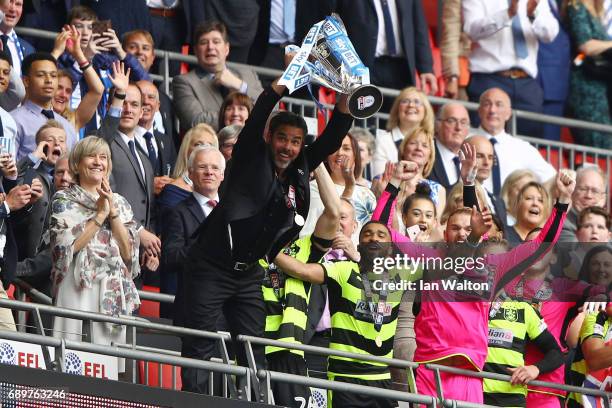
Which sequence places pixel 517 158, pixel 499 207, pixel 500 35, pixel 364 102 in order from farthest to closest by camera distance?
pixel 500 35 → pixel 517 158 → pixel 499 207 → pixel 364 102

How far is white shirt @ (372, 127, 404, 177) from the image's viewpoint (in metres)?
16.3

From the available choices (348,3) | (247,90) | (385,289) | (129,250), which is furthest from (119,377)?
(348,3)

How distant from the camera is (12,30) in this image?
594 inches

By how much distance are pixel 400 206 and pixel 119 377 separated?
3.05 m

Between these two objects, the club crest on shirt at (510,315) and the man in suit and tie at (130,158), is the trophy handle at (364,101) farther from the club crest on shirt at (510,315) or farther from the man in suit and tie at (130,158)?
the man in suit and tie at (130,158)

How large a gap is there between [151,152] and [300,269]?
9.00 feet

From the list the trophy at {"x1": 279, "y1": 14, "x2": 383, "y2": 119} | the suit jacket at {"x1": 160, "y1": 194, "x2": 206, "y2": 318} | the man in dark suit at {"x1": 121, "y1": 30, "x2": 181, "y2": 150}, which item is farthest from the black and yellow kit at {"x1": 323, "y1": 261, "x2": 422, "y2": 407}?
the man in dark suit at {"x1": 121, "y1": 30, "x2": 181, "y2": 150}

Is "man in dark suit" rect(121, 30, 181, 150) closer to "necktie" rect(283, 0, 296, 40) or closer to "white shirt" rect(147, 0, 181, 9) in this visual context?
"white shirt" rect(147, 0, 181, 9)

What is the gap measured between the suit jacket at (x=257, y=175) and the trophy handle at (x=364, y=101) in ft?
1.05

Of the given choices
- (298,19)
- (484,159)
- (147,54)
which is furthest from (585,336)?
(298,19)

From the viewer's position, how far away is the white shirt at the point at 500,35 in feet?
59.7

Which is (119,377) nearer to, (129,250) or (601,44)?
(129,250)

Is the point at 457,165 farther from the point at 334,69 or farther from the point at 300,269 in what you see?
the point at 334,69

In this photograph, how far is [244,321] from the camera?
12070mm
